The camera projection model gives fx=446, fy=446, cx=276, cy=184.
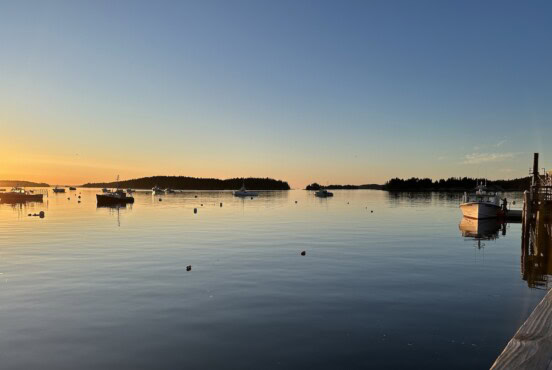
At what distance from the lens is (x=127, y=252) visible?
3528 cm

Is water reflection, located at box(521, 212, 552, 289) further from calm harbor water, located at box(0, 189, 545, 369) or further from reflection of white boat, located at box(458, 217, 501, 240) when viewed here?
reflection of white boat, located at box(458, 217, 501, 240)

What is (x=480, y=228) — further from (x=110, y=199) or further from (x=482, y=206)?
(x=110, y=199)

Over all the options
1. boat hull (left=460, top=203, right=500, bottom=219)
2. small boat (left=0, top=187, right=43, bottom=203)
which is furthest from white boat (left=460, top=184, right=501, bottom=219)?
small boat (left=0, top=187, right=43, bottom=203)

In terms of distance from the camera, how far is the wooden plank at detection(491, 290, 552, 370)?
10.6ft

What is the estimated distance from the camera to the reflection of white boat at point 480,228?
48719 millimetres

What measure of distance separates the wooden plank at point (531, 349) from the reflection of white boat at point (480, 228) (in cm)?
4644

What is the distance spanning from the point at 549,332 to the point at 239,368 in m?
9.53

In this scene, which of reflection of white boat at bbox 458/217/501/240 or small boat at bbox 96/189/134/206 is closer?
reflection of white boat at bbox 458/217/501/240

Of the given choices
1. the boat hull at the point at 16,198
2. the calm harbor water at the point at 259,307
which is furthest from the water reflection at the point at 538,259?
the boat hull at the point at 16,198

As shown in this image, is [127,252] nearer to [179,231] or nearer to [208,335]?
[179,231]

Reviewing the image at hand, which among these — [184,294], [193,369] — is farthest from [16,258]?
[193,369]

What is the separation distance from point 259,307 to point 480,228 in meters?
46.9

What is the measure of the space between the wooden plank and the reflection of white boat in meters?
46.4

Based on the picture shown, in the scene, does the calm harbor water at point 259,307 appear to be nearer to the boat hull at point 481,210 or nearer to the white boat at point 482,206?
the boat hull at point 481,210
